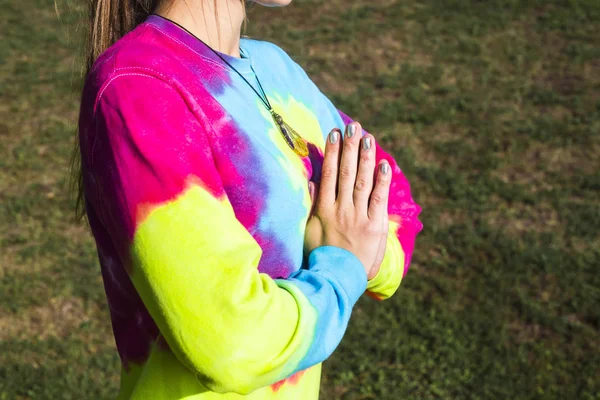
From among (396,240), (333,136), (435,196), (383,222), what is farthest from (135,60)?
(435,196)

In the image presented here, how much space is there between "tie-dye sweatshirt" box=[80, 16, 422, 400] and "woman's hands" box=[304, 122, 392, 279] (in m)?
0.03

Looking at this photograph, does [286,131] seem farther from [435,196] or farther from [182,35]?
[435,196]

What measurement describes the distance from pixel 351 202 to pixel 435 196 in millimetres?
3815

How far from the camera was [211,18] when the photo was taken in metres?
1.44

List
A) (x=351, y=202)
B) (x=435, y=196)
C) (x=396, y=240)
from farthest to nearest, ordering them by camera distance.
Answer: (x=435, y=196) → (x=396, y=240) → (x=351, y=202)

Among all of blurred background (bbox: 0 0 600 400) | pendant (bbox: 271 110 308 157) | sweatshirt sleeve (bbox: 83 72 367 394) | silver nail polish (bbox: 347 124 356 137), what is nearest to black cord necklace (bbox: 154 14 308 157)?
pendant (bbox: 271 110 308 157)

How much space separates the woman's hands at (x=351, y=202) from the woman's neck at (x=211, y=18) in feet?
0.92

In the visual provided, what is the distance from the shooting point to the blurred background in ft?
13.1

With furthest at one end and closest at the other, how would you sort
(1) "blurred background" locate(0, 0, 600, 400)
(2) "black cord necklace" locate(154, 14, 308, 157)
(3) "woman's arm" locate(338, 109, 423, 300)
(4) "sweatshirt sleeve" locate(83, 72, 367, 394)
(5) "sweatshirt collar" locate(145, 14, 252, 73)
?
(1) "blurred background" locate(0, 0, 600, 400)
(3) "woman's arm" locate(338, 109, 423, 300)
(2) "black cord necklace" locate(154, 14, 308, 157)
(5) "sweatshirt collar" locate(145, 14, 252, 73)
(4) "sweatshirt sleeve" locate(83, 72, 367, 394)

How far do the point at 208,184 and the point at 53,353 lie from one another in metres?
3.23

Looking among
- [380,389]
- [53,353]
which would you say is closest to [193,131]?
[380,389]

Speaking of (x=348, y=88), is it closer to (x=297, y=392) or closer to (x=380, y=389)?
(x=380, y=389)

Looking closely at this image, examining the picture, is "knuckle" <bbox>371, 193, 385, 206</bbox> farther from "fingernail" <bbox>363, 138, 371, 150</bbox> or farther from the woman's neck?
the woman's neck

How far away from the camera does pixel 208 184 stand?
1.21m
